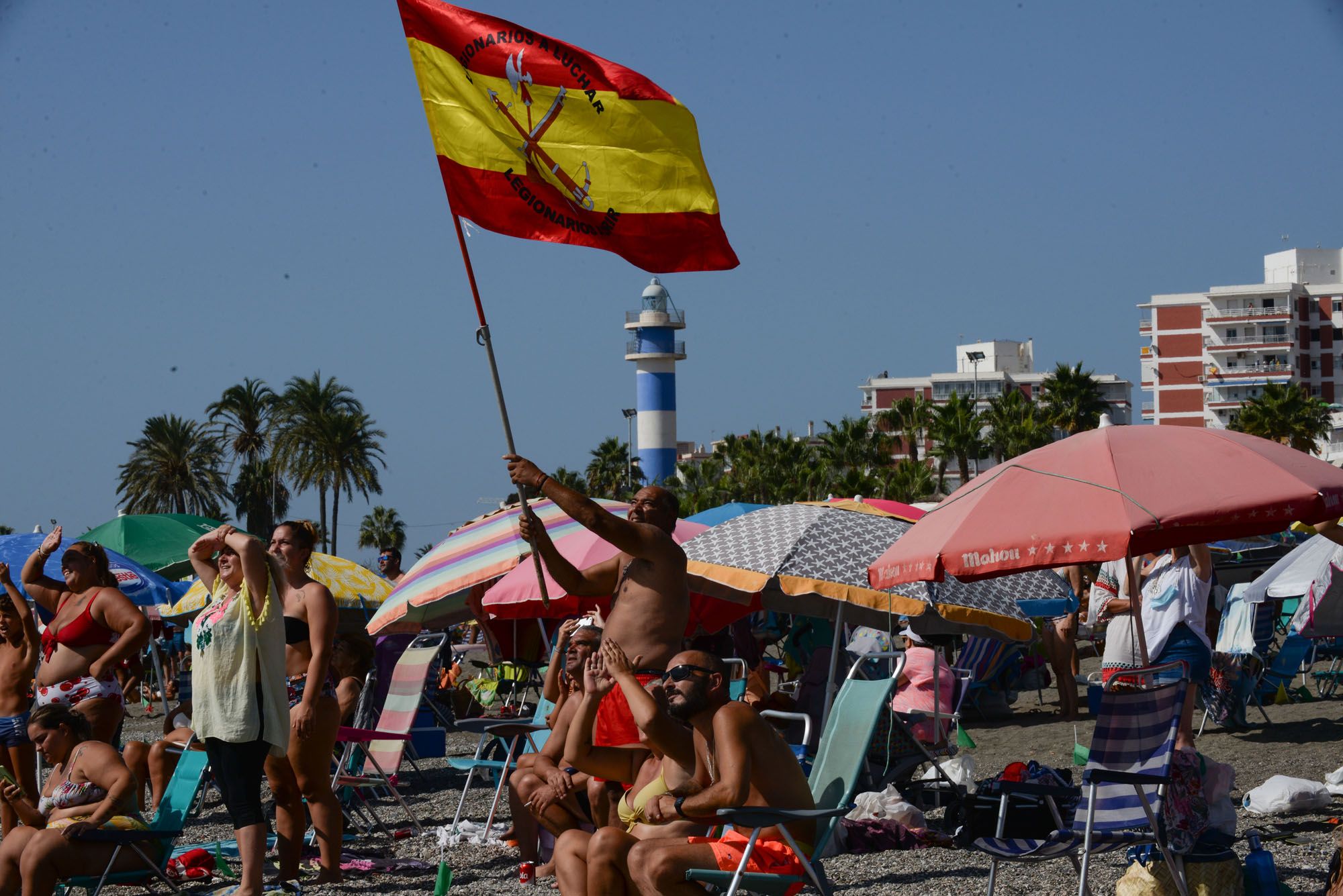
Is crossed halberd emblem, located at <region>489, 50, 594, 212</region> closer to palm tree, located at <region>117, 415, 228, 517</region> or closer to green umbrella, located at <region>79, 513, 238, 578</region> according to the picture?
green umbrella, located at <region>79, 513, 238, 578</region>

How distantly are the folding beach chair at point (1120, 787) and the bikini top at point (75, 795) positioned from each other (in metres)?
3.54

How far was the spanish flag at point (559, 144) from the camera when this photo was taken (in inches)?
245

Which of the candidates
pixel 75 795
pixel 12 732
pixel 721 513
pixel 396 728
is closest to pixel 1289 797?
pixel 396 728

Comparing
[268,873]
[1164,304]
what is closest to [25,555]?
[268,873]

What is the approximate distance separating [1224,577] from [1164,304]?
288 feet

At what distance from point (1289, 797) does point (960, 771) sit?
6.09 ft

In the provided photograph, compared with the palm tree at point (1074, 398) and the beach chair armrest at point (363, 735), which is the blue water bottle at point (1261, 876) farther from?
the palm tree at point (1074, 398)

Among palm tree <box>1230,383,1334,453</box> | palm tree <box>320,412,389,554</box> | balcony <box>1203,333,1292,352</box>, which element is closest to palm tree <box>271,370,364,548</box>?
palm tree <box>320,412,389,554</box>

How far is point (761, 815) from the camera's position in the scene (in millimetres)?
4652

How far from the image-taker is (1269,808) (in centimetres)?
741

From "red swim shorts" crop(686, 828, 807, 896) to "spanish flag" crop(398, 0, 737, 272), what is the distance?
2590mm

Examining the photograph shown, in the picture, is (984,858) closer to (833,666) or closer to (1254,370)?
(833,666)

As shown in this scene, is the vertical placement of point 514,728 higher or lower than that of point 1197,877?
higher

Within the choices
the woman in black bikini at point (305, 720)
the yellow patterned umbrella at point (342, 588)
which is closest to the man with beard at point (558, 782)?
the woman in black bikini at point (305, 720)
